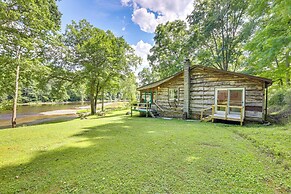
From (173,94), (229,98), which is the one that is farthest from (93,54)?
(229,98)

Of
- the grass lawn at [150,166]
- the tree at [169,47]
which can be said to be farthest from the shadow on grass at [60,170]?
the tree at [169,47]

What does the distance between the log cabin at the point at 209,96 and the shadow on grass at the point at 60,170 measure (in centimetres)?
733

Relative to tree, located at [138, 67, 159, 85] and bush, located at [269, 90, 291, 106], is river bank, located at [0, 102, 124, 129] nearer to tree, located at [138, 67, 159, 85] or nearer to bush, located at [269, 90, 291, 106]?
bush, located at [269, 90, 291, 106]

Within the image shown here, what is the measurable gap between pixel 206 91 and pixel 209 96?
41 cm

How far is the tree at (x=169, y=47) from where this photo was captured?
21108 mm

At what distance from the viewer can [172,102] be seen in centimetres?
1329

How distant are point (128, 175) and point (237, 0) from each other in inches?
812

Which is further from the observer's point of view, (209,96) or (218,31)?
(218,31)

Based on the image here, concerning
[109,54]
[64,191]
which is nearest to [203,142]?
[64,191]

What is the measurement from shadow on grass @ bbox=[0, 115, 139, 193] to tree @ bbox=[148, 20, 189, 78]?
1793 cm

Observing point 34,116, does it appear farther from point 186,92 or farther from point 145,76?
point 145,76

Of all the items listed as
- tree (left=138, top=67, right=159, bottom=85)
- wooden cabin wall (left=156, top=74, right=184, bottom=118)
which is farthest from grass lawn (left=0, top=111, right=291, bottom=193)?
tree (left=138, top=67, right=159, bottom=85)

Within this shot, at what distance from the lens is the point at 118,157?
4176mm

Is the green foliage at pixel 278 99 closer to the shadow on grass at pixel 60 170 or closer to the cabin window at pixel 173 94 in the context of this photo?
the cabin window at pixel 173 94
